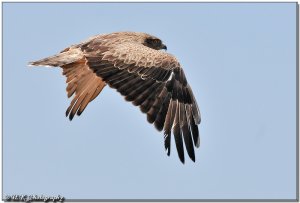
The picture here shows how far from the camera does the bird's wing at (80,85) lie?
58.7 feet

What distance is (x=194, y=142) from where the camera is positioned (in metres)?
15.8

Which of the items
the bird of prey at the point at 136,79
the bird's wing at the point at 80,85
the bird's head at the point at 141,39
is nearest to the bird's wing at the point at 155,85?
the bird of prey at the point at 136,79

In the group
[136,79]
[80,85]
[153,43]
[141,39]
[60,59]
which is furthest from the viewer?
[153,43]

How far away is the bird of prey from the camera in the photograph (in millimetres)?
15859

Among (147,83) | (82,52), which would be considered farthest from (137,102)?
(82,52)

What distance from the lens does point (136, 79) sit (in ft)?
53.7

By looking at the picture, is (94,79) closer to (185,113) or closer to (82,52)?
(82,52)

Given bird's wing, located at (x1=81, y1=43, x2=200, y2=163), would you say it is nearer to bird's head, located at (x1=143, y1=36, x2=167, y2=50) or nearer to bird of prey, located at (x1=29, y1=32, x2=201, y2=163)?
bird of prey, located at (x1=29, y1=32, x2=201, y2=163)

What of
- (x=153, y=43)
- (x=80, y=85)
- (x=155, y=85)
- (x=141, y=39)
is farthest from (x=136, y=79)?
(x=153, y=43)

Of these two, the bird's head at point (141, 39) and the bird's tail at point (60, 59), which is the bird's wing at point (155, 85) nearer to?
the bird's tail at point (60, 59)

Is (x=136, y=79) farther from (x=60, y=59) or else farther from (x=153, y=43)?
(x=153, y=43)

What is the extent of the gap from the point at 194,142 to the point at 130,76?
1.65 m

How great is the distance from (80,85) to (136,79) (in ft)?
6.09

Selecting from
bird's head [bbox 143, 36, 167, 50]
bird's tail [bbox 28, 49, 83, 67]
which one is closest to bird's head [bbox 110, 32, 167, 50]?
bird's head [bbox 143, 36, 167, 50]
